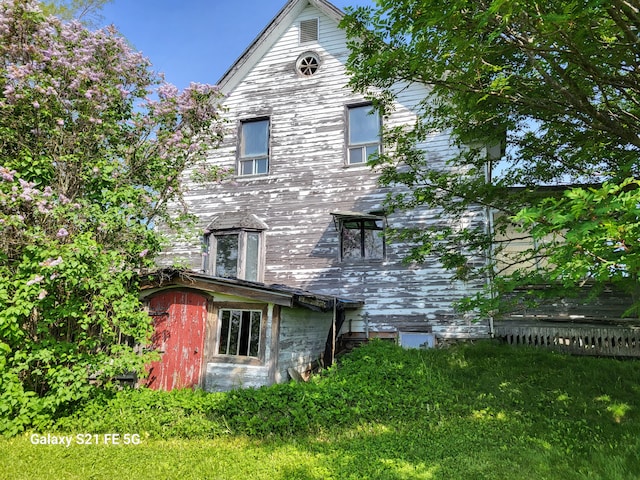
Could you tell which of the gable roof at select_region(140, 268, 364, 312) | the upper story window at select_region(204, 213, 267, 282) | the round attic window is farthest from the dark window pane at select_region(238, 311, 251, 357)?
the round attic window

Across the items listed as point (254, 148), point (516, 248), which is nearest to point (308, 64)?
point (254, 148)

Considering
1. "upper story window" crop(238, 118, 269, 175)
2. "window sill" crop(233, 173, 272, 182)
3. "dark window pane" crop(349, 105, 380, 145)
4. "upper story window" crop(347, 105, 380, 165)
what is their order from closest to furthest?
"upper story window" crop(347, 105, 380, 165) → "dark window pane" crop(349, 105, 380, 145) → "window sill" crop(233, 173, 272, 182) → "upper story window" crop(238, 118, 269, 175)

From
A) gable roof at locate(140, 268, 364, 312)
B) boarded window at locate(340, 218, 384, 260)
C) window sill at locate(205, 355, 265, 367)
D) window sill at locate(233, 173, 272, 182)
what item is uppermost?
window sill at locate(233, 173, 272, 182)

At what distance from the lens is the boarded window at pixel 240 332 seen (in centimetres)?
842

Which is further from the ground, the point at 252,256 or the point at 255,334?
the point at 252,256

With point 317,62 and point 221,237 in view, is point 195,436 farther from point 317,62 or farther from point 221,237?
point 317,62

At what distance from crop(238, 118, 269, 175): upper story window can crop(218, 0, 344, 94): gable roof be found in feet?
6.22

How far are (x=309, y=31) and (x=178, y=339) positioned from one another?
12.3 meters

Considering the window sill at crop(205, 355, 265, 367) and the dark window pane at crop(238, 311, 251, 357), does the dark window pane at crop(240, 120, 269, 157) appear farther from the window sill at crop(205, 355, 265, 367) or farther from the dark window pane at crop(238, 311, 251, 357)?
the window sill at crop(205, 355, 265, 367)

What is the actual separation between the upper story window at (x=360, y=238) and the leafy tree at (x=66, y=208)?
6.51 meters

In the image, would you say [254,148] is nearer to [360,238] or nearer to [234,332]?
[360,238]

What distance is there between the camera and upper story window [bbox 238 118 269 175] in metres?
14.2

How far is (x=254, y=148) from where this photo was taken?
14.5 meters

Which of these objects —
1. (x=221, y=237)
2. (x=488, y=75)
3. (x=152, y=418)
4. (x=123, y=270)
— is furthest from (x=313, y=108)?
(x=152, y=418)
